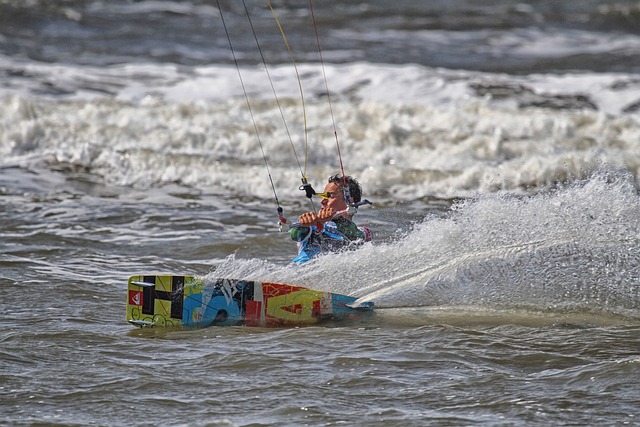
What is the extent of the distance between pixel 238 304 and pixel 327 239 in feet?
→ 3.20

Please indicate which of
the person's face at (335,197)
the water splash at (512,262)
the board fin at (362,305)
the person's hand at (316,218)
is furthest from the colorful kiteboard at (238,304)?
the person's face at (335,197)

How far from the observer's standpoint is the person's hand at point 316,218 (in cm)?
714

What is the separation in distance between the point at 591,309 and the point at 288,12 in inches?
664

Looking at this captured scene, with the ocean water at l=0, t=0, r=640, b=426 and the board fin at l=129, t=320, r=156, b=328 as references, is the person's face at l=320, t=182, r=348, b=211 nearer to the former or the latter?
the ocean water at l=0, t=0, r=640, b=426

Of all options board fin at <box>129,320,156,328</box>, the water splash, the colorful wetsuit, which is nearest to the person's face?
the colorful wetsuit

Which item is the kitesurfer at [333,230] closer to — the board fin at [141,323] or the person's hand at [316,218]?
the person's hand at [316,218]

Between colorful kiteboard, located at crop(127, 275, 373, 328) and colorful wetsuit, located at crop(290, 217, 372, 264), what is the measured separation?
0.62 m

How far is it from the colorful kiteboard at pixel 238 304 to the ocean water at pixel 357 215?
15cm

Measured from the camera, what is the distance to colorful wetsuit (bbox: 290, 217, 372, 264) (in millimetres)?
7367

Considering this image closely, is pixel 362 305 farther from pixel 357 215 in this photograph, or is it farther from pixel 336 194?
pixel 357 215

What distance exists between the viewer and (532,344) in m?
6.20

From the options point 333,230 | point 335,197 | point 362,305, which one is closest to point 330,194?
point 335,197

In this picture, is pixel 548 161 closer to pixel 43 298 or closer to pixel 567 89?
pixel 567 89

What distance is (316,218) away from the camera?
282 inches
